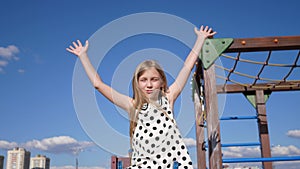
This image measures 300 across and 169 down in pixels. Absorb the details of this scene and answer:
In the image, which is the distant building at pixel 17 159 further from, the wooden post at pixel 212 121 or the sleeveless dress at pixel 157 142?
the sleeveless dress at pixel 157 142

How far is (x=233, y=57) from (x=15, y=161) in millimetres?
107253

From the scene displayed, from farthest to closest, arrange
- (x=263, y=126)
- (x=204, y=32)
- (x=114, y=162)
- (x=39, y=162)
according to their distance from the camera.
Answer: (x=39, y=162)
(x=263, y=126)
(x=114, y=162)
(x=204, y=32)

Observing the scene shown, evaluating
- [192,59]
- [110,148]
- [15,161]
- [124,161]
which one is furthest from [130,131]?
[15,161]

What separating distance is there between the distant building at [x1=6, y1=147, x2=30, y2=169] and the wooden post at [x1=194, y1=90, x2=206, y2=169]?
336 feet

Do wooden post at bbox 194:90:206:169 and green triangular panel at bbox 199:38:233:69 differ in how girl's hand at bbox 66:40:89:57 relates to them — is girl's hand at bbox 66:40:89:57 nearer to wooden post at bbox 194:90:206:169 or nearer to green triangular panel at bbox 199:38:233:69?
green triangular panel at bbox 199:38:233:69

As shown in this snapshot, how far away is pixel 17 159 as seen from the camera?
10056 cm

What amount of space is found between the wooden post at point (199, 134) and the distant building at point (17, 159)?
102537mm

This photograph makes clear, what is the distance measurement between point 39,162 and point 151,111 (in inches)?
4471

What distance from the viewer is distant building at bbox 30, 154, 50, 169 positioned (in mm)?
106075

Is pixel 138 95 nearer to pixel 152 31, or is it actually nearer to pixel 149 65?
pixel 149 65

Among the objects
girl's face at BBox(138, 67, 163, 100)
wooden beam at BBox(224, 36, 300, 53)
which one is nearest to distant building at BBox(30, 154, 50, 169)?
wooden beam at BBox(224, 36, 300, 53)

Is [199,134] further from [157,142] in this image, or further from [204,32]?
[157,142]

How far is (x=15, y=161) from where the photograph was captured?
101 metres

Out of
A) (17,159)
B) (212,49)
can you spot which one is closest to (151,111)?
(212,49)
